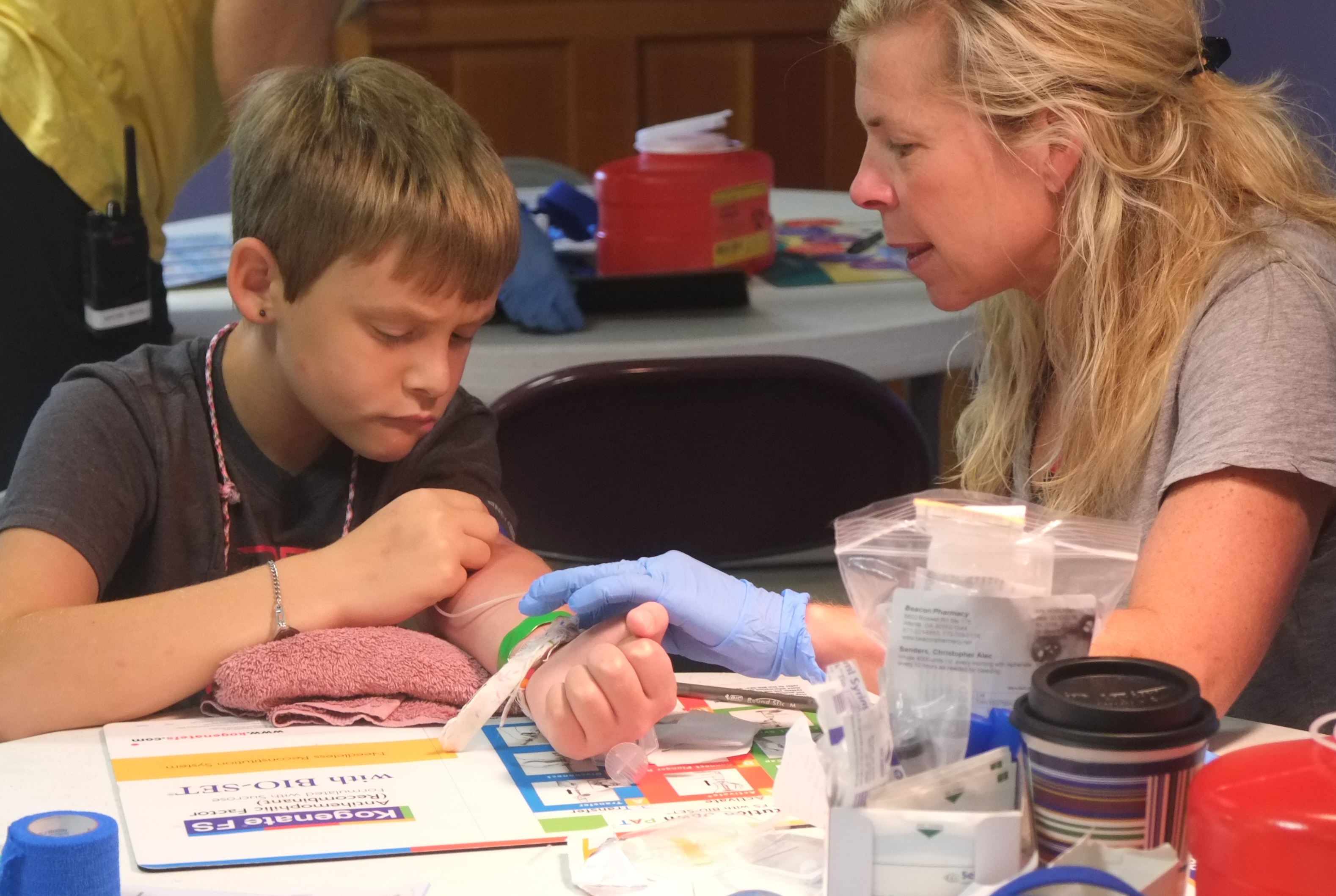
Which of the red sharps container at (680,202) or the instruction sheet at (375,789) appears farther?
the red sharps container at (680,202)

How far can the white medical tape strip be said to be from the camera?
0.93m

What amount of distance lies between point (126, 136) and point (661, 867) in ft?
4.26

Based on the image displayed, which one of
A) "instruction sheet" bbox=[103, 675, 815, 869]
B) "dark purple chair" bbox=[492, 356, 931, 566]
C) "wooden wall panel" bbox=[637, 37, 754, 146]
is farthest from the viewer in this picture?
"wooden wall panel" bbox=[637, 37, 754, 146]

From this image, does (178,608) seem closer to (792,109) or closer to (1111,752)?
(1111,752)

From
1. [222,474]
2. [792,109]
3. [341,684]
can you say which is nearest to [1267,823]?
[341,684]

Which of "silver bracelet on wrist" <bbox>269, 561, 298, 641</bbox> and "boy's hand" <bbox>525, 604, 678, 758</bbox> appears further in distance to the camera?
"silver bracelet on wrist" <bbox>269, 561, 298, 641</bbox>

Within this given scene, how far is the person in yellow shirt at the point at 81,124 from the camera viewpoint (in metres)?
1.70

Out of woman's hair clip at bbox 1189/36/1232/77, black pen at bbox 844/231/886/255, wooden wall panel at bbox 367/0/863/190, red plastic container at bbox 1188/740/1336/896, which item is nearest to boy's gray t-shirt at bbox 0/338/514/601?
woman's hair clip at bbox 1189/36/1232/77

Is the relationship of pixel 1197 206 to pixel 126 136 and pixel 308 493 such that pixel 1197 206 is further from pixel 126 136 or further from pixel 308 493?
pixel 126 136

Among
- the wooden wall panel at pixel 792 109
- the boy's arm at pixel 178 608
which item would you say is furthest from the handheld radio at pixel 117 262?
the wooden wall panel at pixel 792 109

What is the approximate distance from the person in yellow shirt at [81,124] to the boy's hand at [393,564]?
0.77 meters

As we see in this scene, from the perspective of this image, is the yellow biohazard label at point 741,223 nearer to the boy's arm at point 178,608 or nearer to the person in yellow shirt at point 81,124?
the person in yellow shirt at point 81,124

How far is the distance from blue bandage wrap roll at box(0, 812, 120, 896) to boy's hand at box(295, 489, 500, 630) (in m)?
0.43

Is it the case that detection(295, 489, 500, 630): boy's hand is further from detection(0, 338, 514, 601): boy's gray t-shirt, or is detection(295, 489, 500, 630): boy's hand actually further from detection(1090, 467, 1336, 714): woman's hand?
detection(1090, 467, 1336, 714): woman's hand
